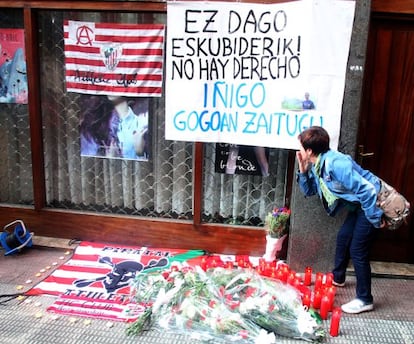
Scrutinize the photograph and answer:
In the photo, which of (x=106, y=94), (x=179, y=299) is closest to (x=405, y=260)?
(x=179, y=299)

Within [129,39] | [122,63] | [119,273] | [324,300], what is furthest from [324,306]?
[129,39]

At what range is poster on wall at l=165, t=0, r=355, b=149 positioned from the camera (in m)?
3.64

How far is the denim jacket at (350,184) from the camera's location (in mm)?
3150

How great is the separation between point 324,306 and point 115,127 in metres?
2.66

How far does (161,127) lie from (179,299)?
1857 mm

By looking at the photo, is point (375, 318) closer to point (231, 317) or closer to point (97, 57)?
point (231, 317)

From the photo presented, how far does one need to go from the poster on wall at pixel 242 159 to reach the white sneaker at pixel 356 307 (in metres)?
1.44

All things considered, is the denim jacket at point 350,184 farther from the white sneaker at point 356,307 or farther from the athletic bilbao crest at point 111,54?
the athletic bilbao crest at point 111,54

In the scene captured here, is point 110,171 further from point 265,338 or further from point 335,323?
point 335,323

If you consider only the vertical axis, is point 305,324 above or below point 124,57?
below

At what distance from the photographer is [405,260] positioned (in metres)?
4.30

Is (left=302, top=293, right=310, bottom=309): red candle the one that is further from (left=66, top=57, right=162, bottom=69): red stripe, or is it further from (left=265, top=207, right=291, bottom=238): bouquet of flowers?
(left=66, top=57, right=162, bottom=69): red stripe

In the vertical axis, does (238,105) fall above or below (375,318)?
above

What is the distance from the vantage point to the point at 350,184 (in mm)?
Answer: 3152
